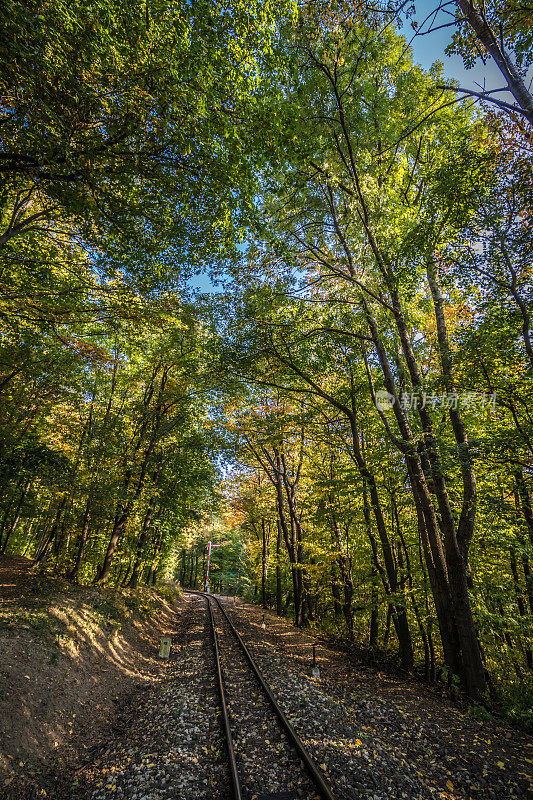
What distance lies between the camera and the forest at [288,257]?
14.2ft

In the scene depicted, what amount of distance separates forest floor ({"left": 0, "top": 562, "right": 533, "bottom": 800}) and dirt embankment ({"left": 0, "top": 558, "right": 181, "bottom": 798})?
27mm

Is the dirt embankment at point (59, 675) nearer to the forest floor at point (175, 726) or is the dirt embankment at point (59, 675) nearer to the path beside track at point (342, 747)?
the forest floor at point (175, 726)

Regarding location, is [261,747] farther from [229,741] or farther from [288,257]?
[288,257]

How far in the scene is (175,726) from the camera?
5.67 m

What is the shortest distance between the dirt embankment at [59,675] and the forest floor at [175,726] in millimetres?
27

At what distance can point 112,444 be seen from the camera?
10.8 m

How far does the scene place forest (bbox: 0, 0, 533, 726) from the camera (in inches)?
171

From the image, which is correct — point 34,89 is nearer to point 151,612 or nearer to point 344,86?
point 344,86

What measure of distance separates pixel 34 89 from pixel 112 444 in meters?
9.31

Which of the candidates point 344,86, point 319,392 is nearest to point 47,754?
point 319,392

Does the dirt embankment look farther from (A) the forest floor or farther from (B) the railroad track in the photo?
(B) the railroad track

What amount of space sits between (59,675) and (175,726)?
8.97 feet

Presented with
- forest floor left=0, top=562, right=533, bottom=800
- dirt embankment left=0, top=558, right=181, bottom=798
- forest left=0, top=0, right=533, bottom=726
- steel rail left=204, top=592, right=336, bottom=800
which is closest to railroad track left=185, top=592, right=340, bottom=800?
steel rail left=204, top=592, right=336, bottom=800

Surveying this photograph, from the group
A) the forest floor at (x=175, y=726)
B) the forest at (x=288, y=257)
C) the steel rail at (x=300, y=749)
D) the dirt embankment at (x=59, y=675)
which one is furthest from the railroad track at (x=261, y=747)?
the forest at (x=288, y=257)
